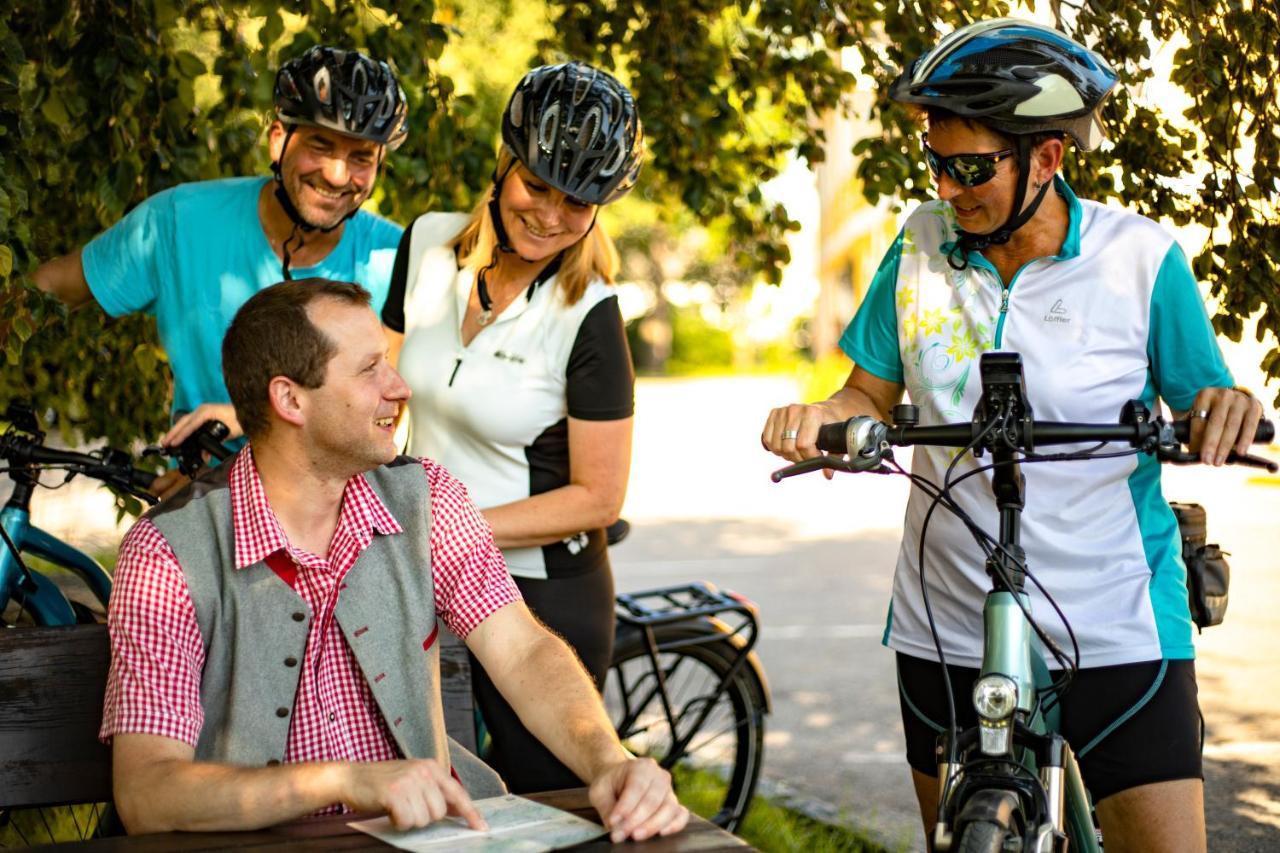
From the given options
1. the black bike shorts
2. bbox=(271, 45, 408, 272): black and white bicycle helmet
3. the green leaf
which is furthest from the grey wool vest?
the green leaf

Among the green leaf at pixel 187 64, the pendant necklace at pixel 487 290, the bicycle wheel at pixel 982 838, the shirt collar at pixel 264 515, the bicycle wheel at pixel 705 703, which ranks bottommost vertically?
the bicycle wheel at pixel 705 703

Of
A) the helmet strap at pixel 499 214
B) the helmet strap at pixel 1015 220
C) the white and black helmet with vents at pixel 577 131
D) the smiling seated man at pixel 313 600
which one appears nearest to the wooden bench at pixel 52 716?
the smiling seated man at pixel 313 600

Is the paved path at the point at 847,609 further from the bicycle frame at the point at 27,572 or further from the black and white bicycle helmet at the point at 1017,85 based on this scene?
the black and white bicycle helmet at the point at 1017,85

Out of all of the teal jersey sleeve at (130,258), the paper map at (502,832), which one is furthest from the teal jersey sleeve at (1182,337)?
the teal jersey sleeve at (130,258)

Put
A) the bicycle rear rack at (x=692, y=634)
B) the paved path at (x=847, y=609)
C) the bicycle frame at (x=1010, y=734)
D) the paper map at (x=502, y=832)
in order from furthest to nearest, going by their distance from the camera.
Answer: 1. the paved path at (x=847, y=609)
2. the bicycle rear rack at (x=692, y=634)
3. the bicycle frame at (x=1010, y=734)
4. the paper map at (x=502, y=832)

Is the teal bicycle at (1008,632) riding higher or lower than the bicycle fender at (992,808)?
higher

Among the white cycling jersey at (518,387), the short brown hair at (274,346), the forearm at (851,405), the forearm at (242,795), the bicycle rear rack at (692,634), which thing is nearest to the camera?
the forearm at (242,795)

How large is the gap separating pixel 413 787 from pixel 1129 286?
157cm

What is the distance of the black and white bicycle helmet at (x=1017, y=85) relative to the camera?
2.75 meters

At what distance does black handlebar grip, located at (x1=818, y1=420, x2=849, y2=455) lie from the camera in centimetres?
264

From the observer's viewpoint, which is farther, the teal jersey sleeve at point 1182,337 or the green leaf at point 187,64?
the green leaf at point 187,64

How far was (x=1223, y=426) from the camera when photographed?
252 cm

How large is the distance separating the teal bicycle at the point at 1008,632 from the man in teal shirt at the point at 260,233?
6.12 ft

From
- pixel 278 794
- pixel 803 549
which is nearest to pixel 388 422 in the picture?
pixel 278 794
